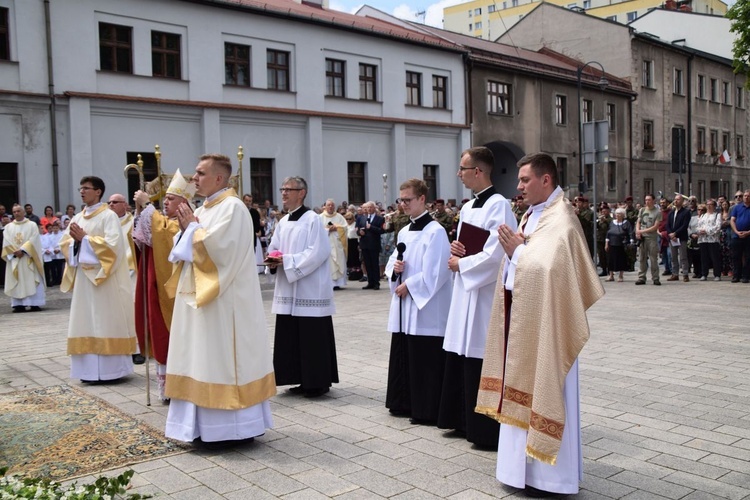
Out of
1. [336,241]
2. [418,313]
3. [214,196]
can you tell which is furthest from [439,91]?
[214,196]

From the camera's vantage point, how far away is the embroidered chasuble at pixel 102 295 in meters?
8.00

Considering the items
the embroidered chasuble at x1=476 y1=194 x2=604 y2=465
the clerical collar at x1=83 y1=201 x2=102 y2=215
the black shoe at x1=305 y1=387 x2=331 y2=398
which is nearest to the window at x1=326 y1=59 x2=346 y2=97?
the clerical collar at x1=83 y1=201 x2=102 y2=215

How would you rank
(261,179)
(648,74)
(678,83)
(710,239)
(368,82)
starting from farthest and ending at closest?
(678,83) < (648,74) < (368,82) < (261,179) < (710,239)

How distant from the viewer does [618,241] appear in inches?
693

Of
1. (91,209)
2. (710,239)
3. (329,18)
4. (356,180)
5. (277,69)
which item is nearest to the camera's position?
(91,209)

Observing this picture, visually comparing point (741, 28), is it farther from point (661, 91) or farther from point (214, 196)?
point (661, 91)

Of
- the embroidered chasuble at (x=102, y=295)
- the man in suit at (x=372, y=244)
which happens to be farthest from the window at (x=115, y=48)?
the embroidered chasuble at (x=102, y=295)

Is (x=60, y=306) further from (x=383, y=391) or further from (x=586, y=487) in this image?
(x=586, y=487)

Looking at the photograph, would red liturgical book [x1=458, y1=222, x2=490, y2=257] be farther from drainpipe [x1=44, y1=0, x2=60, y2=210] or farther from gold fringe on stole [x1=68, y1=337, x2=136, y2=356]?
drainpipe [x1=44, y1=0, x2=60, y2=210]

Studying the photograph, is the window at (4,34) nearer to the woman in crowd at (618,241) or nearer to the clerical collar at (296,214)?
the woman in crowd at (618,241)

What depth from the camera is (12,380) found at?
313 inches

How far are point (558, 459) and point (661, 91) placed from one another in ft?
150

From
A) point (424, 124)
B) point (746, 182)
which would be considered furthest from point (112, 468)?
point (746, 182)

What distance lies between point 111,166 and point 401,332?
18680mm
